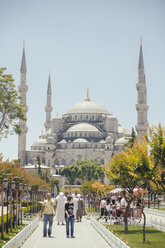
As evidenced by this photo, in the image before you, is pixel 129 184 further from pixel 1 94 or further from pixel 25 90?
pixel 25 90

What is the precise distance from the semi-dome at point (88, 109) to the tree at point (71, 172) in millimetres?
25647

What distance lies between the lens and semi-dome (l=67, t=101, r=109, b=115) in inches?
4595

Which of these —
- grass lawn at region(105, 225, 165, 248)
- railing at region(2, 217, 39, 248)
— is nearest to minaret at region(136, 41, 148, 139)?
grass lawn at region(105, 225, 165, 248)

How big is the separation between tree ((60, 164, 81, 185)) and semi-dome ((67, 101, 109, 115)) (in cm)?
2565

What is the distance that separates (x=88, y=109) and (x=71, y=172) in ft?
93.6

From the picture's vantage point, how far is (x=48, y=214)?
51.9 feet

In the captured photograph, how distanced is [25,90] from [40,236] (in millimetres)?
70620

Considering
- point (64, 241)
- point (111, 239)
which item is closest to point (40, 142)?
point (64, 241)

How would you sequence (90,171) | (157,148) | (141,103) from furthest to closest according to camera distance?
(90,171)
(141,103)
(157,148)

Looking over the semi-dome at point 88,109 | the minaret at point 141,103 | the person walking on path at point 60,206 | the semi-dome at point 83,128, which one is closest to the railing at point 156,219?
the person walking on path at point 60,206

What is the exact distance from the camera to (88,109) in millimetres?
117125

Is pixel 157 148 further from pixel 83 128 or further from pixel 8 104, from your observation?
pixel 83 128

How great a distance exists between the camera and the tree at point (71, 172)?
9044 cm

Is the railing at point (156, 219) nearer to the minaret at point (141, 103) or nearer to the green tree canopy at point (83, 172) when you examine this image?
the minaret at point (141, 103)
